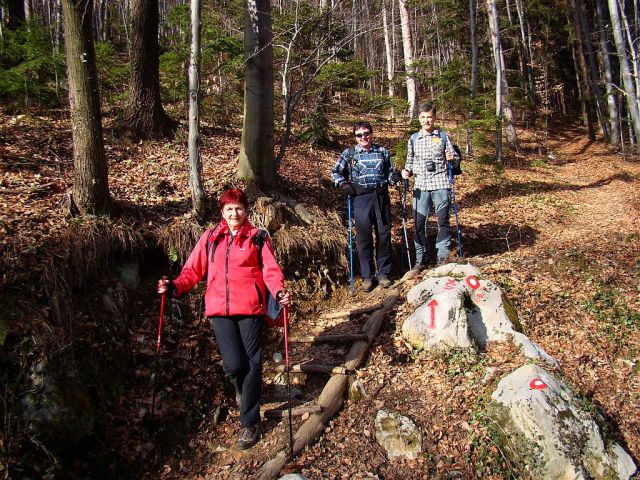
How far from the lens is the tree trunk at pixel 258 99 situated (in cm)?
727

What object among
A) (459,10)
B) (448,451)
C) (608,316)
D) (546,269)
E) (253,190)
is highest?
(459,10)

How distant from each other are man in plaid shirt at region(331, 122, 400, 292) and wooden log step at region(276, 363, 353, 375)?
1.94 meters

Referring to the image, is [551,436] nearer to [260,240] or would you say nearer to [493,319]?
[493,319]

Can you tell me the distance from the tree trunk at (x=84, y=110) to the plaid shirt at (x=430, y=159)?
4651 mm

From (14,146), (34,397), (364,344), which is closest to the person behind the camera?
(34,397)

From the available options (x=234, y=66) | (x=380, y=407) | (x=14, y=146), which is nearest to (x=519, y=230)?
(x=380, y=407)

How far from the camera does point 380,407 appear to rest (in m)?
4.70

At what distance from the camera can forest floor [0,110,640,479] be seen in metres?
4.25

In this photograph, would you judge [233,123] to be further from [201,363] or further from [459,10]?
[459,10]

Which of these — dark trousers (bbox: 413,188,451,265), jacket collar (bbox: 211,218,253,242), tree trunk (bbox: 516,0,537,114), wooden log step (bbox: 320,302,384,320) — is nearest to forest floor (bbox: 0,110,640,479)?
wooden log step (bbox: 320,302,384,320)

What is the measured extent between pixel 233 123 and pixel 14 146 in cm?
559

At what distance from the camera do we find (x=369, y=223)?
676 cm

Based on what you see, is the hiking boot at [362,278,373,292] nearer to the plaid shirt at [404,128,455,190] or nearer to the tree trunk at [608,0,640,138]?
the plaid shirt at [404,128,455,190]

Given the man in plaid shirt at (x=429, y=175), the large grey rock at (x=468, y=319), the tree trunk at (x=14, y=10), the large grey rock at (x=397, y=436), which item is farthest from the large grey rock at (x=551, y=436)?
the tree trunk at (x=14, y=10)
